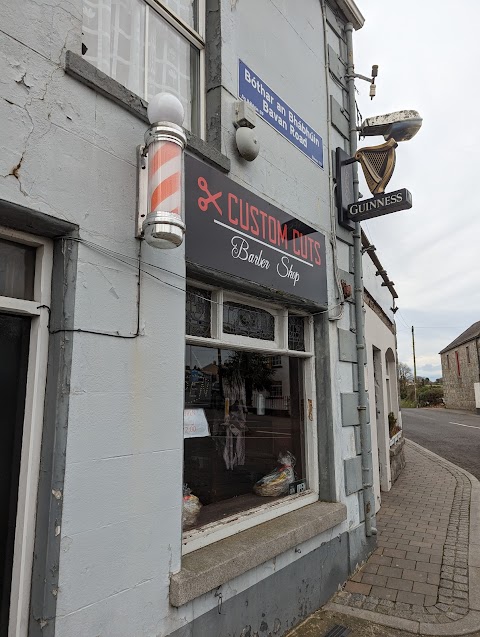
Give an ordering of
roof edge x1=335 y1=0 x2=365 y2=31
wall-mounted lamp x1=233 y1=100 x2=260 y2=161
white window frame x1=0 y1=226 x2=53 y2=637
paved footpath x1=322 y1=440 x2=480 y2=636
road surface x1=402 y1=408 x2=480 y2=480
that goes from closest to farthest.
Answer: white window frame x1=0 y1=226 x2=53 y2=637
wall-mounted lamp x1=233 y1=100 x2=260 y2=161
paved footpath x1=322 y1=440 x2=480 y2=636
roof edge x1=335 y1=0 x2=365 y2=31
road surface x1=402 y1=408 x2=480 y2=480

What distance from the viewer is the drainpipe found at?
5.16 m

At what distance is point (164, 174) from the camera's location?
8.39 ft

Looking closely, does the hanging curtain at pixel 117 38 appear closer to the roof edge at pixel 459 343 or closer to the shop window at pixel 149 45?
the shop window at pixel 149 45

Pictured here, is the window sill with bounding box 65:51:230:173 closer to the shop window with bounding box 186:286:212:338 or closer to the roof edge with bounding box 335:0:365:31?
the shop window with bounding box 186:286:212:338

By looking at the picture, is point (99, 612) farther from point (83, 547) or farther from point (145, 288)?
point (145, 288)

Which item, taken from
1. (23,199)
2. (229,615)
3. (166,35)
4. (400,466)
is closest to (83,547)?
(229,615)

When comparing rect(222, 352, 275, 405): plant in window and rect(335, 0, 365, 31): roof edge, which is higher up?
rect(335, 0, 365, 31): roof edge

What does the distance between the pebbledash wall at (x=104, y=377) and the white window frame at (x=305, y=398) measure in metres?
0.13

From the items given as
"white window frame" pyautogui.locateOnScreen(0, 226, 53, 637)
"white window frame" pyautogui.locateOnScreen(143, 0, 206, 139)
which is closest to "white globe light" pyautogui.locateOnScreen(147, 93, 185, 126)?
"white window frame" pyautogui.locateOnScreen(0, 226, 53, 637)

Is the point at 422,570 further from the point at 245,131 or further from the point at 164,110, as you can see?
the point at 164,110

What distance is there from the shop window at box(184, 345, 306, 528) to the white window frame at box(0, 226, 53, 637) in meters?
1.26

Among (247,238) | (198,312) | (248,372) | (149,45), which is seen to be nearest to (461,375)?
(248,372)

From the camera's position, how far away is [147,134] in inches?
105

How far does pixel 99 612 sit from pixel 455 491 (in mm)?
7956
